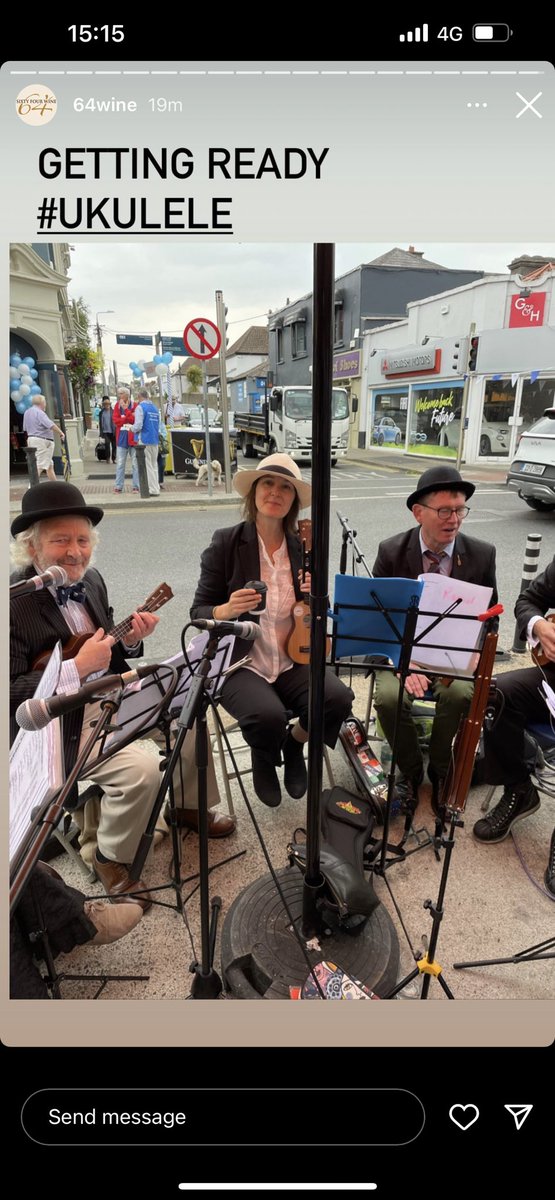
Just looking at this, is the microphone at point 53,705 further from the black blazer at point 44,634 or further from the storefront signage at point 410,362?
the storefront signage at point 410,362

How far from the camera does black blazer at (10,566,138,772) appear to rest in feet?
3.13

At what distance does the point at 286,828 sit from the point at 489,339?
461 inches

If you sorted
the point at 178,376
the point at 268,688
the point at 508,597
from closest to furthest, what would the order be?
the point at 268,688
the point at 508,597
the point at 178,376

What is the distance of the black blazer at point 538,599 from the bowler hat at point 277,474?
97 cm

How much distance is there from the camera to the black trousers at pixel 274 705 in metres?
1.94

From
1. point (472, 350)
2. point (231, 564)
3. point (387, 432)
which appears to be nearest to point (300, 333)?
point (231, 564)

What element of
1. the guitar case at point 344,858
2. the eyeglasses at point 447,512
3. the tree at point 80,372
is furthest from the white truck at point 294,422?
the guitar case at point 344,858

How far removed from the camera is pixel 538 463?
6840 millimetres

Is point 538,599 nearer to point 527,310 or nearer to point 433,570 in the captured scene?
point 433,570

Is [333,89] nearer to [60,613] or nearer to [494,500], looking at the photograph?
[60,613]

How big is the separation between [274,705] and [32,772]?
4.01 ft

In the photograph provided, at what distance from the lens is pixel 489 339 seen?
11.0 metres

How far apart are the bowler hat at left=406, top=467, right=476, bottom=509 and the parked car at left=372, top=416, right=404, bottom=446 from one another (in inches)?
470
